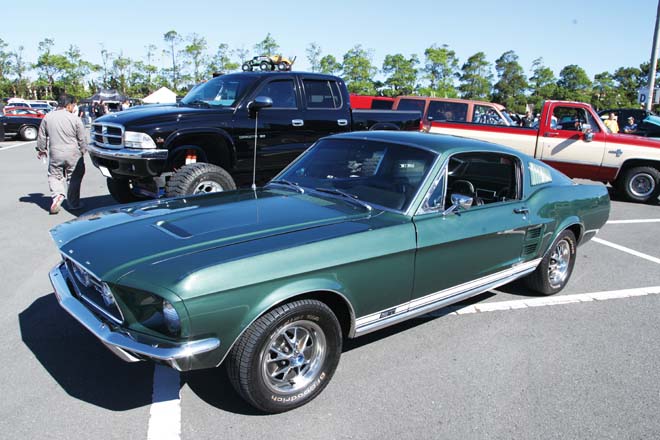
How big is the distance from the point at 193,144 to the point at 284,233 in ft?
13.7

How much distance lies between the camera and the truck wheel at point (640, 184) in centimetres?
1060

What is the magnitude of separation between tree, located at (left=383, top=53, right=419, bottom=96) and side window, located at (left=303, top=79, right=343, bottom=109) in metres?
48.3

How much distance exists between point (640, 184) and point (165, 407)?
11.2 metres

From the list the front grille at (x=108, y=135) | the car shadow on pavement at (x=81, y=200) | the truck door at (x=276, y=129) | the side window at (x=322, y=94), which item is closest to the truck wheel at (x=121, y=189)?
the car shadow on pavement at (x=81, y=200)

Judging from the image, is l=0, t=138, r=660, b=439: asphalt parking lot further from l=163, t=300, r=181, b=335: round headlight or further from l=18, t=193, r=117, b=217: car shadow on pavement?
l=18, t=193, r=117, b=217: car shadow on pavement

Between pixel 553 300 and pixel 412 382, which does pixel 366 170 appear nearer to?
pixel 412 382

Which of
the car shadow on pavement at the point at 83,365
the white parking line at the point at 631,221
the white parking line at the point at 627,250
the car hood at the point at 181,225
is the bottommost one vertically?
the white parking line at the point at 631,221

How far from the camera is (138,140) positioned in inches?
245

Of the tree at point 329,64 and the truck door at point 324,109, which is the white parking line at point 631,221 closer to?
the truck door at point 324,109

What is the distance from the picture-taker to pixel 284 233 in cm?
303

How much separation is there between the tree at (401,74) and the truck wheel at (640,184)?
1797 inches

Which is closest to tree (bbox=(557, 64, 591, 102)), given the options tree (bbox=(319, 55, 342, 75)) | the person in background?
tree (bbox=(319, 55, 342, 75))

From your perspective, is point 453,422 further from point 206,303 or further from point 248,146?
point 248,146

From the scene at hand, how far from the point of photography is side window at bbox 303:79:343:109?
778cm
